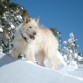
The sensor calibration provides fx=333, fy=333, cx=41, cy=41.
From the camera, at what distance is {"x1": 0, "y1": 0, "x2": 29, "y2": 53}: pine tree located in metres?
23.4

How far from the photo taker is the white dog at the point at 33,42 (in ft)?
34.1

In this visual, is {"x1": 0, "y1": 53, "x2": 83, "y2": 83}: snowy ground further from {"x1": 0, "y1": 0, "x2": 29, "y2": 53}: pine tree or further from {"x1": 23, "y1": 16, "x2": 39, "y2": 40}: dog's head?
{"x1": 0, "y1": 0, "x2": 29, "y2": 53}: pine tree

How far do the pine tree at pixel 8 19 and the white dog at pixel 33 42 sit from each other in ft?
38.3

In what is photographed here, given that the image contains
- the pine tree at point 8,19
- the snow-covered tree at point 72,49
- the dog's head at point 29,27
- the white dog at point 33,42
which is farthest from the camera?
the snow-covered tree at point 72,49

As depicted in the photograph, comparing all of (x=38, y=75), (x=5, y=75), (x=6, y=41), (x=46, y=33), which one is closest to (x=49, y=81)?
(x=38, y=75)

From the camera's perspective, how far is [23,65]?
8.55 metres

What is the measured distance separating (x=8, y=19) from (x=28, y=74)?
1686cm

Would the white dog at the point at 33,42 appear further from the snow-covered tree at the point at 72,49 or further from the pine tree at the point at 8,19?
the snow-covered tree at the point at 72,49

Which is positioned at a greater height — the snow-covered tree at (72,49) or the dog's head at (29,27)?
the snow-covered tree at (72,49)

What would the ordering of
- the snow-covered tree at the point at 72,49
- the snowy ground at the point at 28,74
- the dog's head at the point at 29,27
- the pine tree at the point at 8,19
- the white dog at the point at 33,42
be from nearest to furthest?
the snowy ground at the point at 28,74, the dog's head at the point at 29,27, the white dog at the point at 33,42, the pine tree at the point at 8,19, the snow-covered tree at the point at 72,49

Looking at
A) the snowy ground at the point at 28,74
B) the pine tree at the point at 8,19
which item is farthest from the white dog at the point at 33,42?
the pine tree at the point at 8,19

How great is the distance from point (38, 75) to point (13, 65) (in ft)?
4.66

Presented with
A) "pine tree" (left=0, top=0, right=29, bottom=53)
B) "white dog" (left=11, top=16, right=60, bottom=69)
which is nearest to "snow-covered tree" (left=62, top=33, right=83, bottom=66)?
"pine tree" (left=0, top=0, right=29, bottom=53)

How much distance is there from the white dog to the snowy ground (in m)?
0.90
